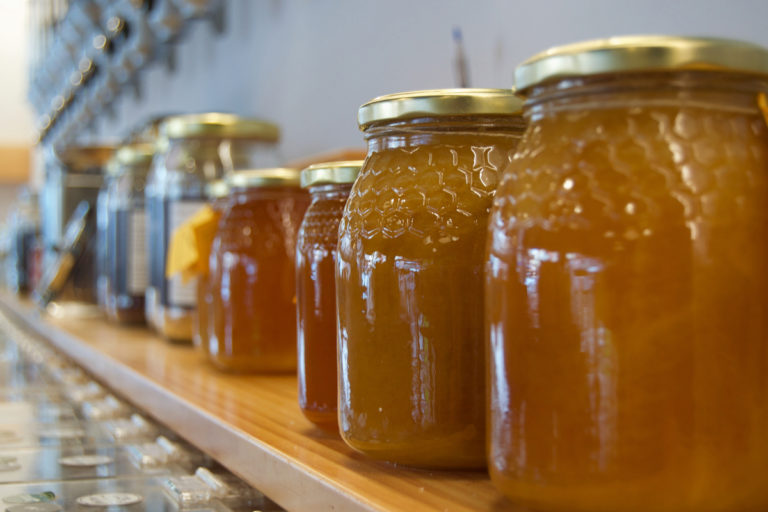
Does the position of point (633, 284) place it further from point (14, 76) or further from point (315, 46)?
point (14, 76)

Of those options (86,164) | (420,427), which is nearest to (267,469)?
(420,427)

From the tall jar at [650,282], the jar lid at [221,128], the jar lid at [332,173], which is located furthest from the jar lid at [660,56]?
the jar lid at [221,128]

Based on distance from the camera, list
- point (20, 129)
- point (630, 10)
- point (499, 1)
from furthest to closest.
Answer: point (20, 129), point (499, 1), point (630, 10)

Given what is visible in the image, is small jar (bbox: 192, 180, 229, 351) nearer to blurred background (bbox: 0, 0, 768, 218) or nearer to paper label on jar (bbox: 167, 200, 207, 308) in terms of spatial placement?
paper label on jar (bbox: 167, 200, 207, 308)

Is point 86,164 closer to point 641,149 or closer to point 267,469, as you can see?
point 267,469

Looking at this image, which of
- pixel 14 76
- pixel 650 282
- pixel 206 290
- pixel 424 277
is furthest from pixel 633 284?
pixel 14 76

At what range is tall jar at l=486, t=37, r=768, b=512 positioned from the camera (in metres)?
0.33

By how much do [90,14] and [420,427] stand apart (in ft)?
7.18

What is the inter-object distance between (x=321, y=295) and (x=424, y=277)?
139 mm

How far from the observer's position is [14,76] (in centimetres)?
659

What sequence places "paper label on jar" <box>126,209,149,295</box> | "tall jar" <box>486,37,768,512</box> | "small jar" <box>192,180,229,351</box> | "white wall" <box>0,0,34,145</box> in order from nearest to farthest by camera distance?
"tall jar" <box>486,37,768,512</box>
"small jar" <box>192,180,229,351</box>
"paper label on jar" <box>126,209,149,295</box>
"white wall" <box>0,0,34,145</box>

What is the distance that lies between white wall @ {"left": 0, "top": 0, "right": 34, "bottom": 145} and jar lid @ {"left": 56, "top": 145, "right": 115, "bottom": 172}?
4558 mm

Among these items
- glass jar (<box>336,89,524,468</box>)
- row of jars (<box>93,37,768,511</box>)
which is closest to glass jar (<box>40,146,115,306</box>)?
glass jar (<box>336,89,524,468</box>)

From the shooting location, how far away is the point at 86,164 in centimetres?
231
